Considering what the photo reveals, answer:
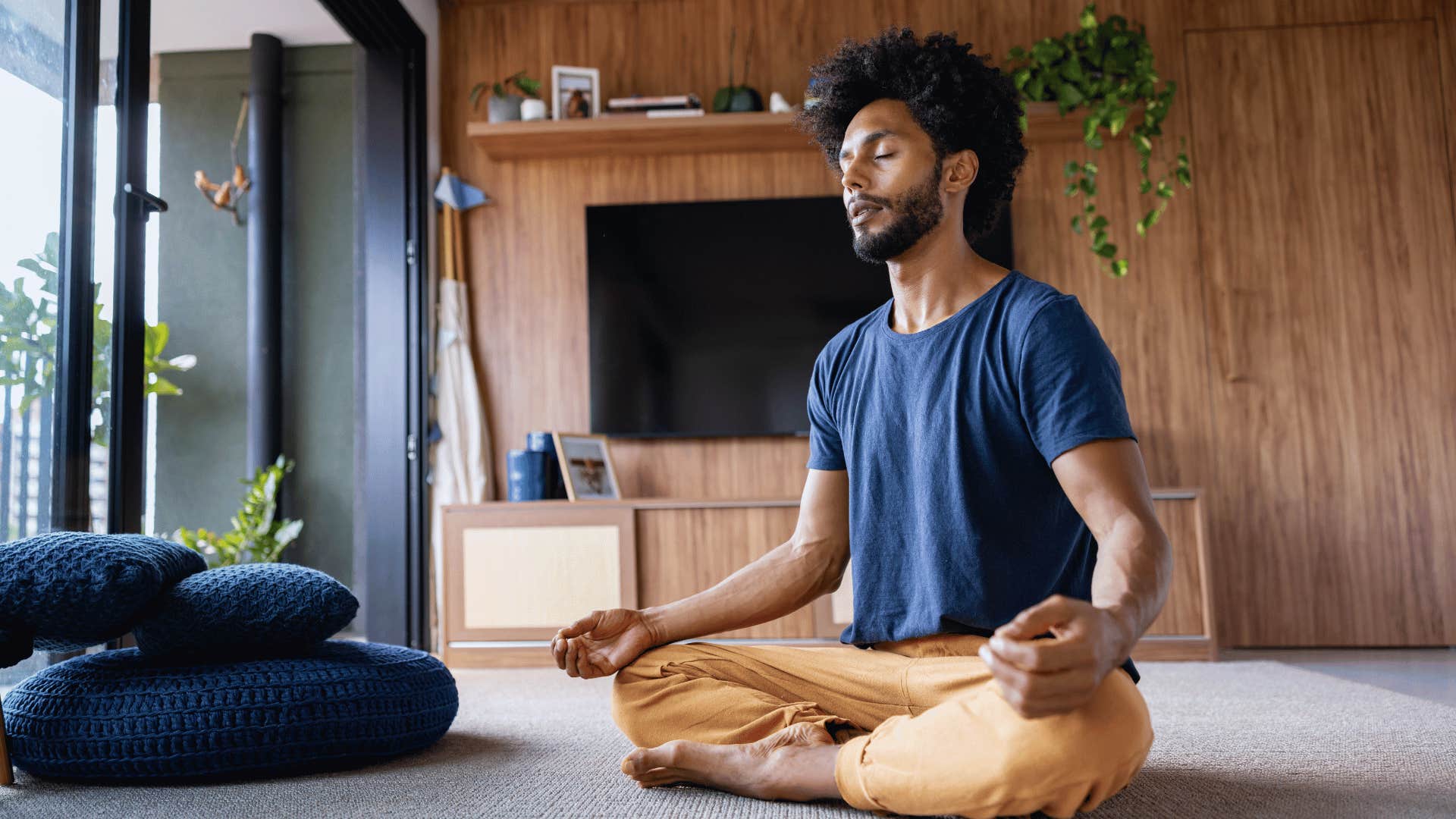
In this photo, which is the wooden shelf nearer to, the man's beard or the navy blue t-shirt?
the man's beard

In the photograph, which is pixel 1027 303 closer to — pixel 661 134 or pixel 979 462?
pixel 979 462

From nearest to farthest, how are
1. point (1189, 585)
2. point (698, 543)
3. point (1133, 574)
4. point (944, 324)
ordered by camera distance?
1. point (1133, 574)
2. point (944, 324)
3. point (1189, 585)
4. point (698, 543)

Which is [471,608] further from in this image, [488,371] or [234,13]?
[234,13]

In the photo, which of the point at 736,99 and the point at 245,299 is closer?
the point at 736,99

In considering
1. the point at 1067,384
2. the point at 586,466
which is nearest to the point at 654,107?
the point at 586,466

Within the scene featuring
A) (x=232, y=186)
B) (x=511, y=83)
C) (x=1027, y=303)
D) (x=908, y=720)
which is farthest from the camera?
(x=232, y=186)

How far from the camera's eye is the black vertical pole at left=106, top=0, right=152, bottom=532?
2.40m

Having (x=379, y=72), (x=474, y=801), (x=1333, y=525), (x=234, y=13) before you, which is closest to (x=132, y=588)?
(x=474, y=801)

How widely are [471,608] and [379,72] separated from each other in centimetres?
194

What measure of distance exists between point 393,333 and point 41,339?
1730 millimetres

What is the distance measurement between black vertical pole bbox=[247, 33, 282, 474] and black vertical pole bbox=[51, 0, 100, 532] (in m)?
1.88

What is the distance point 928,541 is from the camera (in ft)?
4.88

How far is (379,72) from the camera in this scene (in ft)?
13.1

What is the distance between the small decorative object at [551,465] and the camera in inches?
151
